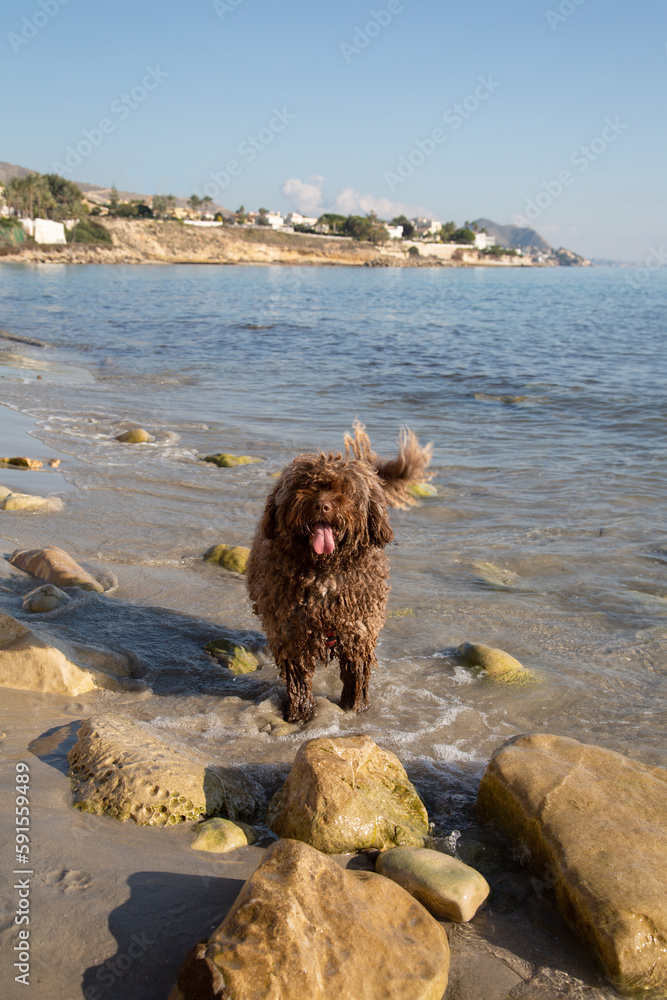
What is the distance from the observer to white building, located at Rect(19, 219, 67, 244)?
94812mm

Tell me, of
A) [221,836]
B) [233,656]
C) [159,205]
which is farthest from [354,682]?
[159,205]

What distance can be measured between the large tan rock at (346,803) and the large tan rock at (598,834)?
434 millimetres

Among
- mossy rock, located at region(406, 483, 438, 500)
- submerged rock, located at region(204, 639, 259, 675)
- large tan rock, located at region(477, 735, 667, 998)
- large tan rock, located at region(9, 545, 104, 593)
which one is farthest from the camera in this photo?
mossy rock, located at region(406, 483, 438, 500)

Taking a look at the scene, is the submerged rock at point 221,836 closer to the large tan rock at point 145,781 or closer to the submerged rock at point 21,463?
the large tan rock at point 145,781

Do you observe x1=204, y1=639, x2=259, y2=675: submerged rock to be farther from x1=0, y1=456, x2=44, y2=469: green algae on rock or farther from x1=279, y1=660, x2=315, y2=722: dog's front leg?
x1=0, y1=456, x2=44, y2=469: green algae on rock

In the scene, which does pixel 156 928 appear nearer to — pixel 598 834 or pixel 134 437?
pixel 598 834

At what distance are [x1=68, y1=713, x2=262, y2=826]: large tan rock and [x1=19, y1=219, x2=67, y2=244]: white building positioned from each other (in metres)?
104

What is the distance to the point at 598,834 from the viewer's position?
9.55 feet

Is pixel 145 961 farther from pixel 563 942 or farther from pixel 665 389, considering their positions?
pixel 665 389

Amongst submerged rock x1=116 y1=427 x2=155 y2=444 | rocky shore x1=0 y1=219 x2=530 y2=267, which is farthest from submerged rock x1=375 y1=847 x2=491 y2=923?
rocky shore x1=0 y1=219 x2=530 y2=267

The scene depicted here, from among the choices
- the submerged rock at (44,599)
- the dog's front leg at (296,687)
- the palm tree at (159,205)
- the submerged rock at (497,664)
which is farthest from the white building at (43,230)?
the dog's front leg at (296,687)

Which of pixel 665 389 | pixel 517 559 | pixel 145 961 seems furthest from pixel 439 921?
pixel 665 389

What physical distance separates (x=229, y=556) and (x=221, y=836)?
11.3 ft

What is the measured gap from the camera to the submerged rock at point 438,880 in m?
2.67
